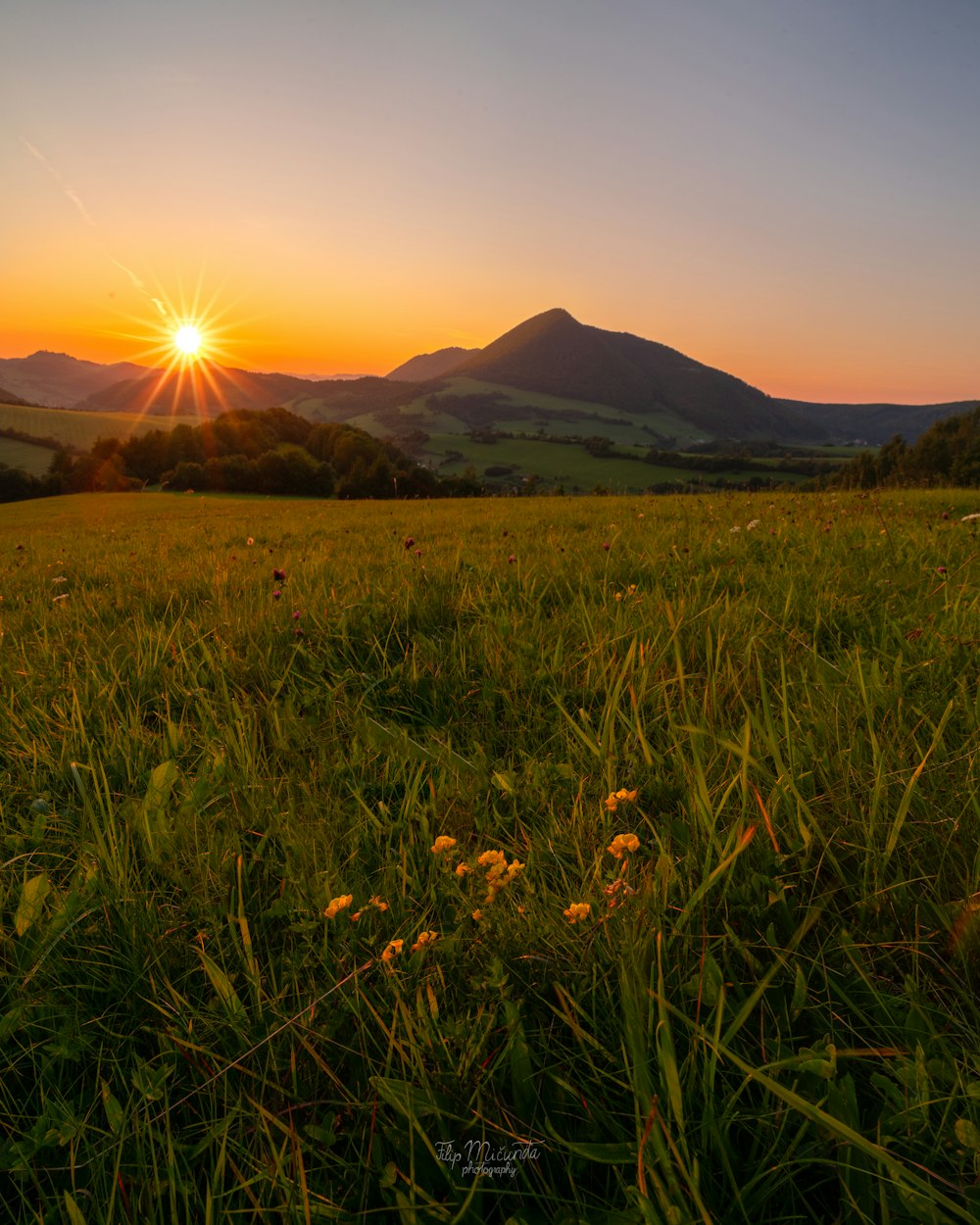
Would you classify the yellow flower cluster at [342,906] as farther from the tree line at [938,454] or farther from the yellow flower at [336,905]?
the tree line at [938,454]

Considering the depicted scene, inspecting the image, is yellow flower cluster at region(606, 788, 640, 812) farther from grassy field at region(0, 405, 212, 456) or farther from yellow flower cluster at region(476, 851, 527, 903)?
grassy field at region(0, 405, 212, 456)

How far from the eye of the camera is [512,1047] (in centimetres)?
104

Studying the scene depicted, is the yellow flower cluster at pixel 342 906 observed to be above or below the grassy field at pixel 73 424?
below

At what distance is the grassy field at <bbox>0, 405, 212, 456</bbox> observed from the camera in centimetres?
13062

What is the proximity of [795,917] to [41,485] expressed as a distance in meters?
104

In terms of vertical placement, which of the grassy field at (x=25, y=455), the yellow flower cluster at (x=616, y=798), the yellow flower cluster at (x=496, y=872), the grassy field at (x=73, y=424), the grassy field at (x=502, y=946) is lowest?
the grassy field at (x=502, y=946)

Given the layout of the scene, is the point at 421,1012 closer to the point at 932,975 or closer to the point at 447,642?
the point at 932,975

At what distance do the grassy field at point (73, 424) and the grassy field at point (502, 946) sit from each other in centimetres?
14419

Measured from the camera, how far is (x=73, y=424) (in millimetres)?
140375

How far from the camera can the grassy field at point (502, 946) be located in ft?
3.00

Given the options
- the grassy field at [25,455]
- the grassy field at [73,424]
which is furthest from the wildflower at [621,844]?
the grassy field at [73,424]

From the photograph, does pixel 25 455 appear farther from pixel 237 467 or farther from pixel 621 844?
pixel 621 844

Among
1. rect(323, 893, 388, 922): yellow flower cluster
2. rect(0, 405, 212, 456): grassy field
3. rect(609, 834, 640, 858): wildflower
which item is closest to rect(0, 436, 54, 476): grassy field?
rect(0, 405, 212, 456): grassy field

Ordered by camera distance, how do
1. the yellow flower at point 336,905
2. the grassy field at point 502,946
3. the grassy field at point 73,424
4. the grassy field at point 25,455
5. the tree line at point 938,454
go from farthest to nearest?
the grassy field at point 73,424 < the grassy field at point 25,455 < the tree line at point 938,454 < the yellow flower at point 336,905 < the grassy field at point 502,946
